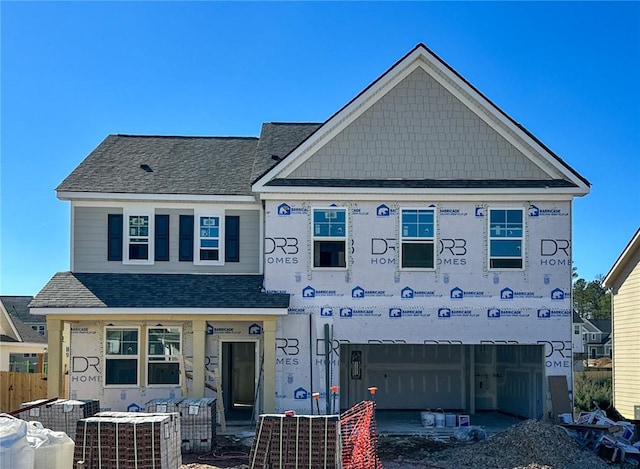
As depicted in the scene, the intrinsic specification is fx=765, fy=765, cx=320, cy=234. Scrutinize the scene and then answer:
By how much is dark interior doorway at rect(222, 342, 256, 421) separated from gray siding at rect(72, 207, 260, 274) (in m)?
3.89

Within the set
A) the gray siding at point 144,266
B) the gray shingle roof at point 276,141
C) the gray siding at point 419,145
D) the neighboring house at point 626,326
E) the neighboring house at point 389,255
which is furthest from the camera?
the neighboring house at point 626,326

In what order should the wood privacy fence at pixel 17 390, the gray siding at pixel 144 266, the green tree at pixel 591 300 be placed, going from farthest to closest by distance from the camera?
the green tree at pixel 591 300, the wood privacy fence at pixel 17 390, the gray siding at pixel 144 266

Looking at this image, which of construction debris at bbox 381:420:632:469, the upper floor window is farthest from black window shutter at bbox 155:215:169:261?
construction debris at bbox 381:420:632:469

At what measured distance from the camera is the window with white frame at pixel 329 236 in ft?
62.5

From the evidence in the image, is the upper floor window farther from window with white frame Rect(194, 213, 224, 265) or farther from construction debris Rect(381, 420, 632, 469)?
construction debris Rect(381, 420, 632, 469)

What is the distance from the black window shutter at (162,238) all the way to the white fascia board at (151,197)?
0.55 meters

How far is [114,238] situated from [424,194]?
8.17 metres

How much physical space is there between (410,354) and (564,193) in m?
Result: 7.55

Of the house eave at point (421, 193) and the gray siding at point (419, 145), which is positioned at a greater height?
the gray siding at point (419, 145)

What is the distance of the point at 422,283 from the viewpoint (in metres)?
19.1

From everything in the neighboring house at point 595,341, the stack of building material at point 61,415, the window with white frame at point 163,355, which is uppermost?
the window with white frame at point 163,355

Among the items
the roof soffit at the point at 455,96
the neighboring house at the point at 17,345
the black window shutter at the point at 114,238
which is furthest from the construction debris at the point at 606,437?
the neighboring house at the point at 17,345

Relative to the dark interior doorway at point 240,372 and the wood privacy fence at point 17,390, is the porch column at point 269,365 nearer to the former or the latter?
the dark interior doorway at point 240,372

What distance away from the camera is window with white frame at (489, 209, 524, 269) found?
19.1 meters
